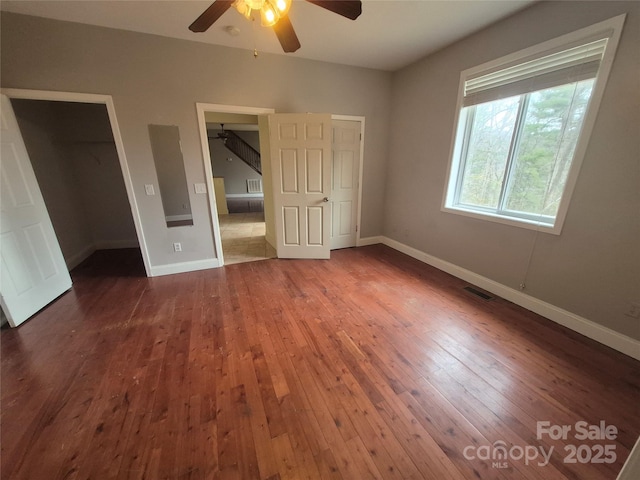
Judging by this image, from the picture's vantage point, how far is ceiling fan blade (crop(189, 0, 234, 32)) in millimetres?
1450

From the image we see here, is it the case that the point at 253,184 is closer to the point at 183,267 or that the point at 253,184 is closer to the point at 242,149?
the point at 242,149

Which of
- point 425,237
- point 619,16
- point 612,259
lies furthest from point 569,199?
point 425,237

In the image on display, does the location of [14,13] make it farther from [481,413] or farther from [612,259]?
[612,259]

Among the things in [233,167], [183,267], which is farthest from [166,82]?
[233,167]

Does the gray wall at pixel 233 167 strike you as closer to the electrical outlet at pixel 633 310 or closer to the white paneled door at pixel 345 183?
the white paneled door at pixel 345 183

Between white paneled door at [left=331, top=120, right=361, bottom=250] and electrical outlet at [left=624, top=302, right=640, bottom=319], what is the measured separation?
311cm

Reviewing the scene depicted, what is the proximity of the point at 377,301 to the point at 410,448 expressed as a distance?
56.7 inches

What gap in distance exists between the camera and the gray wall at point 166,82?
2393mm

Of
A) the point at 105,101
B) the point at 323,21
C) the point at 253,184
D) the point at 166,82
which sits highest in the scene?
the point at 323,21

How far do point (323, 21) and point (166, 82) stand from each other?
191 centimetres

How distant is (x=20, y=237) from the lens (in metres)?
2.34

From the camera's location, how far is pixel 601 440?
1.31 metres

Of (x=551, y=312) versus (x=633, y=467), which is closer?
(x=633, y=467)

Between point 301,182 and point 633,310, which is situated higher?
point 301,182
